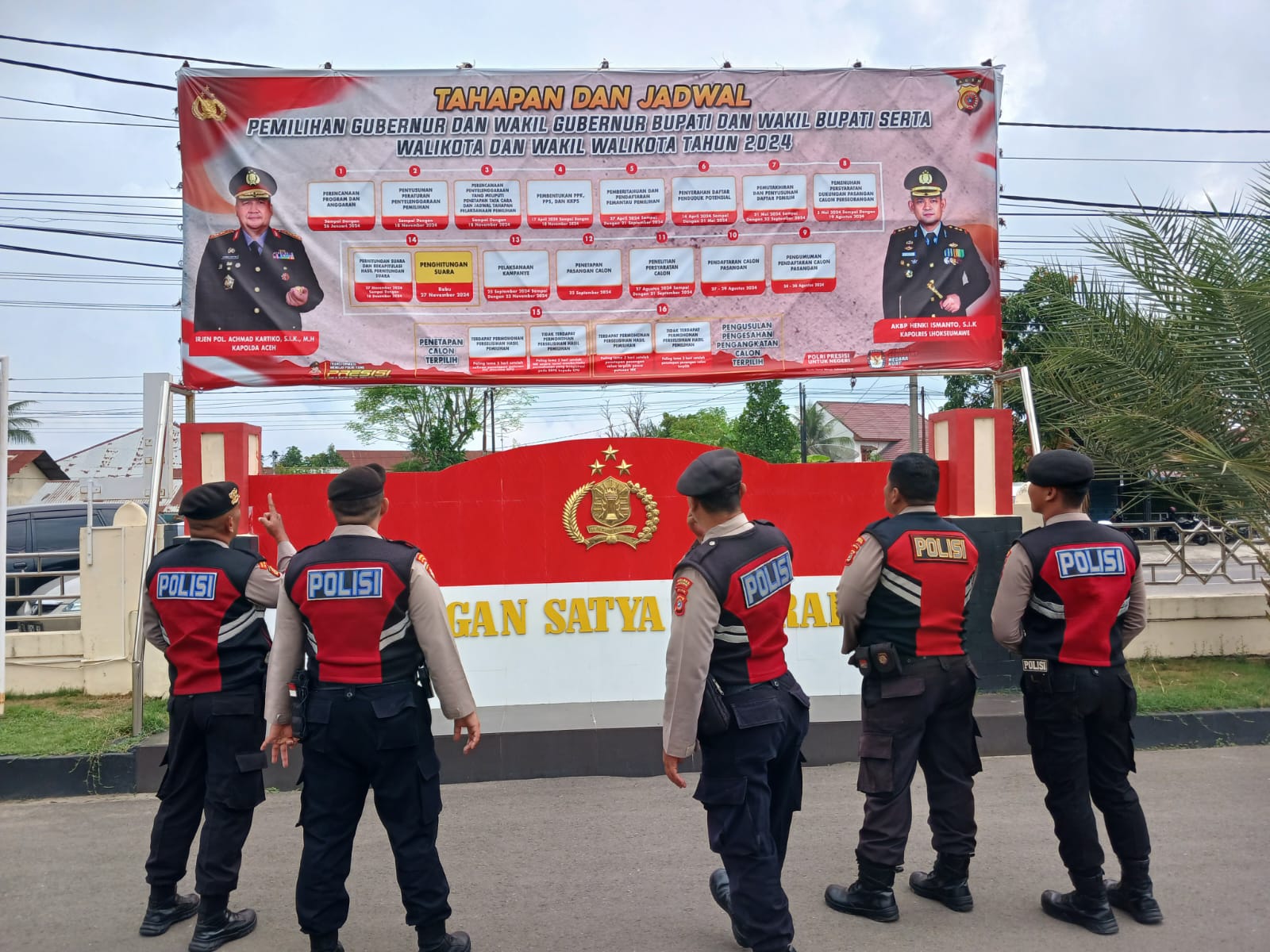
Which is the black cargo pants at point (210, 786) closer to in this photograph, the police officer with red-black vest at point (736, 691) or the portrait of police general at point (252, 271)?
the police officer with red-black vest at point (736, 691)

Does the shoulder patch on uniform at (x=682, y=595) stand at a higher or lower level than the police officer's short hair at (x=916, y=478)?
lower

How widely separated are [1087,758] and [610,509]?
3.68 m

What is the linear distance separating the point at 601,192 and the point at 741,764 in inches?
192

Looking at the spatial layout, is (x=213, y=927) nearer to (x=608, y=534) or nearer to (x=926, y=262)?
(x=608, y=534)

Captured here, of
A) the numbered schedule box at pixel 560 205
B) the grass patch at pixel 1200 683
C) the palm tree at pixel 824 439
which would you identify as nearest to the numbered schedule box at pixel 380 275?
the numbered schedule box at pixel 560 205

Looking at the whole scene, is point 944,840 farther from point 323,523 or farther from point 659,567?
point 323,523

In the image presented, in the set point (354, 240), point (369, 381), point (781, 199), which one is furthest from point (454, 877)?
point (781, 199)

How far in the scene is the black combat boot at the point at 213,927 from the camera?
3.71 meters

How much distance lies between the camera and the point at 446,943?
11.5 ft

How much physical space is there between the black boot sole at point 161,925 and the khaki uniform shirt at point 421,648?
40.1 inches

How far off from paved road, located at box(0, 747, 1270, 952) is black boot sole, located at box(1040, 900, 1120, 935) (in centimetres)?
4

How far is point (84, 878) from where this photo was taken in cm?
446

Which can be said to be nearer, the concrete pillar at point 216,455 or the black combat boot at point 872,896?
the black combat boot at point 872,896

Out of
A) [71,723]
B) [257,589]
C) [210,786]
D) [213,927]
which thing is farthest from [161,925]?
[71,723]
